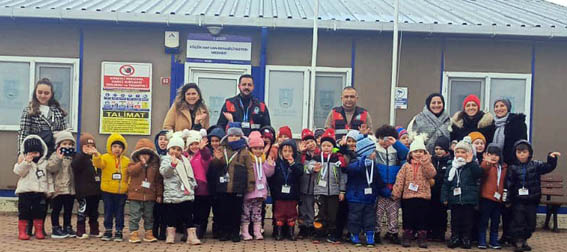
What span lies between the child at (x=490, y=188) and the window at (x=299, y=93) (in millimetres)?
3283

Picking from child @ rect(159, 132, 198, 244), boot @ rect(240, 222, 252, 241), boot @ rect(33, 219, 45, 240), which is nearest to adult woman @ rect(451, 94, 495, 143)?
boot @ rect(240, 222, 252, 241)

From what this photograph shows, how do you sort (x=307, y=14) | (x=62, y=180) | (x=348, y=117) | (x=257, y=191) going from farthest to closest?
(x=307, y=14) → (x=348, y=117) → (x=257, y=191) → (x=62, y=180)

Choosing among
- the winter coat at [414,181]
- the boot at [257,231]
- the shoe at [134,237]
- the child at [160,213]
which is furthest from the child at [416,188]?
the shoe at [134,237]

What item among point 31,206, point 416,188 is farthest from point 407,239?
point 31,206

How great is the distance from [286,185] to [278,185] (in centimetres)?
11

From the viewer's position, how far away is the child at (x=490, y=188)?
8359mm

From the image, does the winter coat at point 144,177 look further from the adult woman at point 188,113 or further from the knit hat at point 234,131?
the knit hat at point 234,131

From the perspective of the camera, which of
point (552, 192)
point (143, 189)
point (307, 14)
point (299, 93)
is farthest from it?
point (307, 14)

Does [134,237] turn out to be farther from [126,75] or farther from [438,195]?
[438,195]

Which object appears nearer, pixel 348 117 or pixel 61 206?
pixel 61 206

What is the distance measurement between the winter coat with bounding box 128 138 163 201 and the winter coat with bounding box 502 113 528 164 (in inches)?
176

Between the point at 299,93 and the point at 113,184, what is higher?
the point at 299,93

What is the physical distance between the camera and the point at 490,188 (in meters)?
8.40

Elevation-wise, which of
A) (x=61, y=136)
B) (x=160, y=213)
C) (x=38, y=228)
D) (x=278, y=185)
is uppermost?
(x=61, y=136)
